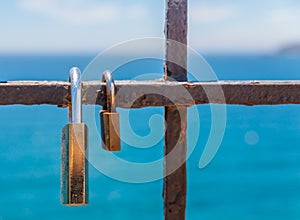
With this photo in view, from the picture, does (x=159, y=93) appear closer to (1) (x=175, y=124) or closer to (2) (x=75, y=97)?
(1) (x=175, y=124)

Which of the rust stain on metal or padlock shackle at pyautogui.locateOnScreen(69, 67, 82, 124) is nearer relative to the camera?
padlock shackle at pyautogui.locateOnScreen(69, 67, 82, 124)

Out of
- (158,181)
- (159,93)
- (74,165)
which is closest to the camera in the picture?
(74,165)

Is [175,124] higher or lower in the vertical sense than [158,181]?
higher

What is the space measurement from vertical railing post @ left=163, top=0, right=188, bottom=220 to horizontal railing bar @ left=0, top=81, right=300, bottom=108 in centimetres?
5

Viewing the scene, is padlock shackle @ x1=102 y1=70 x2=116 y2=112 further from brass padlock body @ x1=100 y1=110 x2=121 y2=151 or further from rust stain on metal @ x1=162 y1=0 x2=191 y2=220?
rust stain on metal @ x1=162 y1=0 x2=191 y2=220

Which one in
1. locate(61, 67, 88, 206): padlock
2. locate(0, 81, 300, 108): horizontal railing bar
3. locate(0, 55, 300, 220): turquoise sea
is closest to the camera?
locate(61, 67, 88, 206): padlock

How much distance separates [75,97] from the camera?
30.4 inches

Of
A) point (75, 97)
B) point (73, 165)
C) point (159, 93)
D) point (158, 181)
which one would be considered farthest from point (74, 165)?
point (158, 181)

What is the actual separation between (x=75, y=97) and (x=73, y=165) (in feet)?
0.33

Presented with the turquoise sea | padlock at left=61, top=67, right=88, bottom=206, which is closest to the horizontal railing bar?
padlock at left=61, top=67, right=88, bottom=206

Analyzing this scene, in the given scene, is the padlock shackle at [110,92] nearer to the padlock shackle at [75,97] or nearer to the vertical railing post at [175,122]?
the padlock shackle at [75,97]

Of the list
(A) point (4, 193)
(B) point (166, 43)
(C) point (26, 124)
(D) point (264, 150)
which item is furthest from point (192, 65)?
(C) point (26, 124)

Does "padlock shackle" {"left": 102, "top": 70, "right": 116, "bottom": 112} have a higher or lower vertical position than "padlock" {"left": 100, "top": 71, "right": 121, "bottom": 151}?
higher

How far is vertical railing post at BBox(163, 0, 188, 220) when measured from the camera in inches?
38.5
